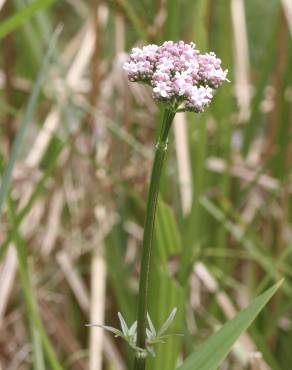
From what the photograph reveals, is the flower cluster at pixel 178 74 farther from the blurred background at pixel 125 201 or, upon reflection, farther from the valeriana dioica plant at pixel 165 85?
the blurred background at pixel 125 201

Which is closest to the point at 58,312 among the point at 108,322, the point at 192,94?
the point at 108,322

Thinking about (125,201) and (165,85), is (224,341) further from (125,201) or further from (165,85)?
(125,201)

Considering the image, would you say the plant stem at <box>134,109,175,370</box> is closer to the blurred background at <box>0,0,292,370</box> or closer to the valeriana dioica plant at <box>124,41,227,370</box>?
the valeriana dioica plant at <box>124,41,227,370</box>

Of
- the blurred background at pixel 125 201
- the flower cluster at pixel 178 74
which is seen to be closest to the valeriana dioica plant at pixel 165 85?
the flower cluster at pixel 178 74

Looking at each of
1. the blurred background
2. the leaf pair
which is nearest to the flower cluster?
the leaf pair

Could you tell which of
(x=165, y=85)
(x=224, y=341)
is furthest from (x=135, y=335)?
(x=165, y=85)

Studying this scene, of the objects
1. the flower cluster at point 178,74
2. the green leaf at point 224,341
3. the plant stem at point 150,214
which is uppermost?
the flower cluster at point 178,74

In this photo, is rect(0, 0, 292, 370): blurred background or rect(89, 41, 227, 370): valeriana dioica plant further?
rect(0, 0, 292, 370): blurred background
